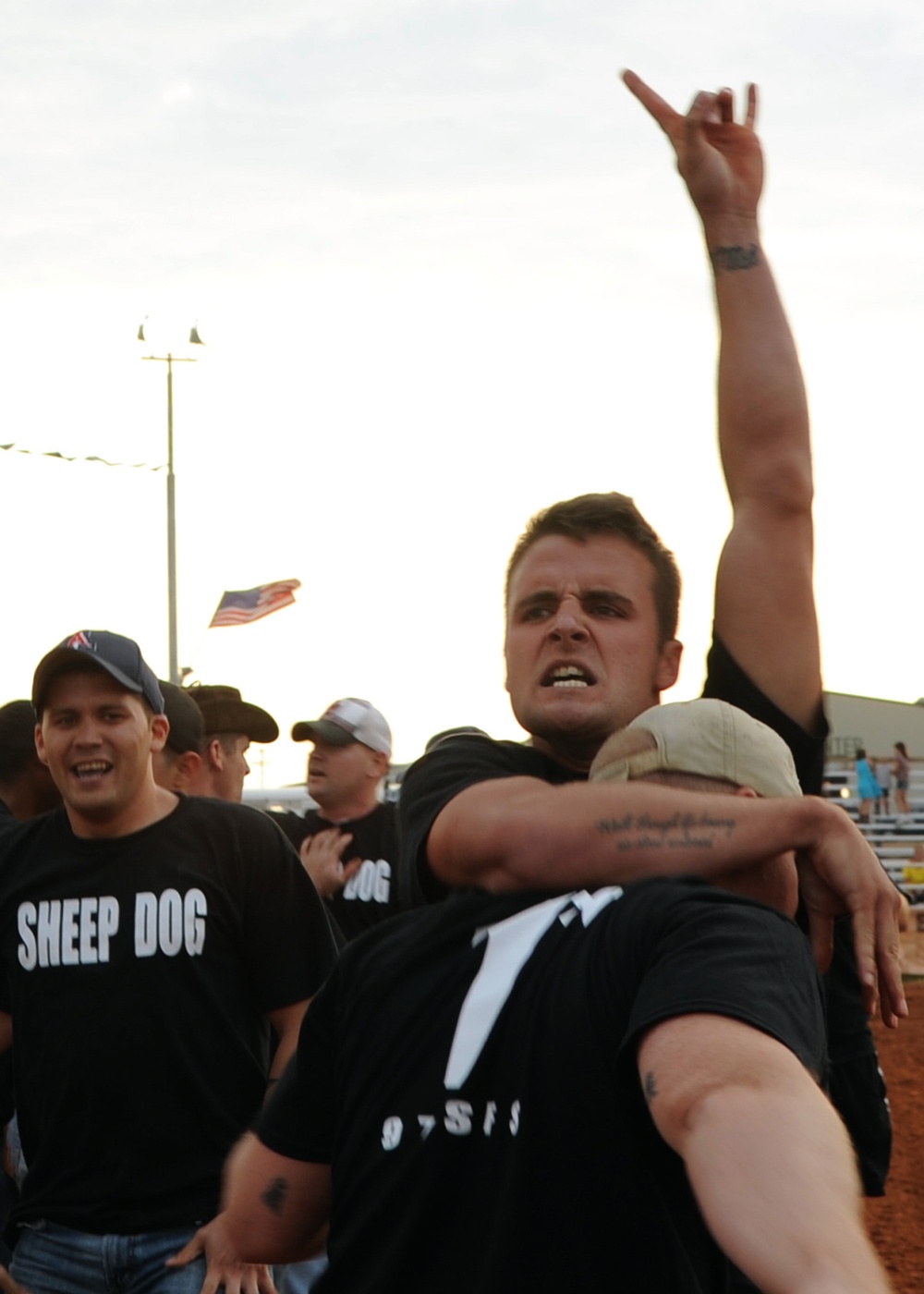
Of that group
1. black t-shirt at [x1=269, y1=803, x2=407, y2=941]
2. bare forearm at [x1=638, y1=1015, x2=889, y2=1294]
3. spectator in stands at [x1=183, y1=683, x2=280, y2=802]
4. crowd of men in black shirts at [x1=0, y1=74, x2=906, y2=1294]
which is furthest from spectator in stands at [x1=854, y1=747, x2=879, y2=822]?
bare forearm at [x1=638, y1=1015, x2=889, y2=1294]

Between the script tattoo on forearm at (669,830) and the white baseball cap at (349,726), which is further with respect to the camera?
the white baseball cap at (349,726)

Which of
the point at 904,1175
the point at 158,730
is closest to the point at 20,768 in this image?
the point at 158,730

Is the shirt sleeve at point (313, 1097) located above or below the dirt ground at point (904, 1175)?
above

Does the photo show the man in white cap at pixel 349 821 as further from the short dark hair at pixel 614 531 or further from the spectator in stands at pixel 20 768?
the short dark hair at pixel 614 531

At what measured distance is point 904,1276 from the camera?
8.01 m

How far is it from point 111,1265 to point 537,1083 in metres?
2.69

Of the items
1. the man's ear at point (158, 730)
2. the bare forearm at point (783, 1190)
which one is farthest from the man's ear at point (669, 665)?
the man's ear at point (158, 730)

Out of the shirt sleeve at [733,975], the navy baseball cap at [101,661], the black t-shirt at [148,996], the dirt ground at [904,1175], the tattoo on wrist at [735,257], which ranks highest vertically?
the tattoo on wrist at [735,257]

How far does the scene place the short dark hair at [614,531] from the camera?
3.00 meters

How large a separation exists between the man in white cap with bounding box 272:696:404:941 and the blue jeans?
2604mm

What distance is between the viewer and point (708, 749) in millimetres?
2342

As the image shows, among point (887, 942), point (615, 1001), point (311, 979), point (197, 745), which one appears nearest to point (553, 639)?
point (887, 942)

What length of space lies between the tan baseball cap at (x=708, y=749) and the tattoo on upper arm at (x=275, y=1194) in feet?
2.48

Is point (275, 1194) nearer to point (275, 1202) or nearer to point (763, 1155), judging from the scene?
point (275, 1202)
